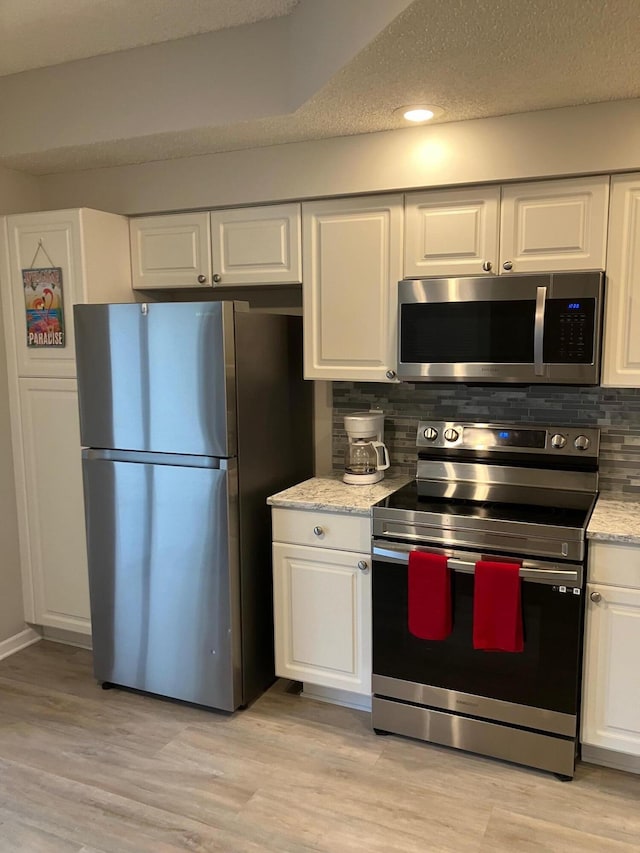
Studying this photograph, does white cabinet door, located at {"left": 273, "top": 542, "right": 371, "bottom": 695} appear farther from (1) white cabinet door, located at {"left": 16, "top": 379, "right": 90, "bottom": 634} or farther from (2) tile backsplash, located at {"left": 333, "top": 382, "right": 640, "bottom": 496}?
(1) white cabinet door, located at {"left": 16, "top": 379, "right": 90, "bottom": 634}

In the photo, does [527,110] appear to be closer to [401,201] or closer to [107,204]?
[401,201]

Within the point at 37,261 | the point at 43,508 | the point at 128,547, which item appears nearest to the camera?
the point at 128,547

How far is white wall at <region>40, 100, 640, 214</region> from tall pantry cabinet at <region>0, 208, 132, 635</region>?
263mm

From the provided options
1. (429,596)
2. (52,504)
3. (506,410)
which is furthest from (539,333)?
(52,504)

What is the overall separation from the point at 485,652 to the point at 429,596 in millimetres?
267

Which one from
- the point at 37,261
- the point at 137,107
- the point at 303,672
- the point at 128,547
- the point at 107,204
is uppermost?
the point at 137,107

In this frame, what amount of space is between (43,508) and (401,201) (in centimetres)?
213

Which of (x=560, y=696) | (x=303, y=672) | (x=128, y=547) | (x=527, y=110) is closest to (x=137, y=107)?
(x=527, y=110)

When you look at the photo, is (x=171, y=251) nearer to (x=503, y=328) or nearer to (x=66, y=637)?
(x=503, y=328)

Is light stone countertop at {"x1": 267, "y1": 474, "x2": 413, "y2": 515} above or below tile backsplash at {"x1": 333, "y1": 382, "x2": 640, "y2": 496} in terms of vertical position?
below

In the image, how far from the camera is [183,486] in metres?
2.60

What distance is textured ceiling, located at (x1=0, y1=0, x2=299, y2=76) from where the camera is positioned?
2215 millimetres

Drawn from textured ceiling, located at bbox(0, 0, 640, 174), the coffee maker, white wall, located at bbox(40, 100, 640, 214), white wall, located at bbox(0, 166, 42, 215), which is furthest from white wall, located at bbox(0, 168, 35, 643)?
the coffee maker

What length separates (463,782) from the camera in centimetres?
228
